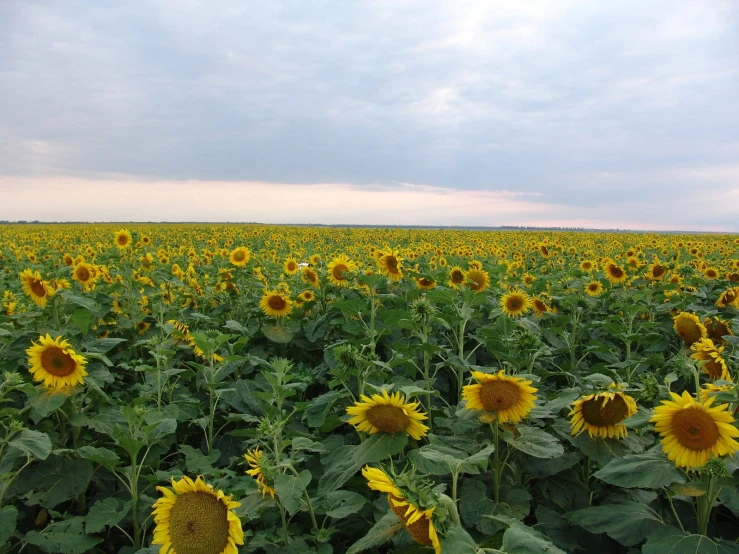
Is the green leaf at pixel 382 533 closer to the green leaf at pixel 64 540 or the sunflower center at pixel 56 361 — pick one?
the green leaf at pixel 64 540

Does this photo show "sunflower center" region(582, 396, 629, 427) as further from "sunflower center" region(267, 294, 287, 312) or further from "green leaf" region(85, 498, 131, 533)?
"sunflower center" region(267, 294, 287, 312)

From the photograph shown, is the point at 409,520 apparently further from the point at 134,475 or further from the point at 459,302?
the point at 459,302

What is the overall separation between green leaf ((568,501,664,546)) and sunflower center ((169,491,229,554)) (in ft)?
4.50

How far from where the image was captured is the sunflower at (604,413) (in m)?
2.08

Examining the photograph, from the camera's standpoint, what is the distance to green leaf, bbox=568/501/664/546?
197 centimetres

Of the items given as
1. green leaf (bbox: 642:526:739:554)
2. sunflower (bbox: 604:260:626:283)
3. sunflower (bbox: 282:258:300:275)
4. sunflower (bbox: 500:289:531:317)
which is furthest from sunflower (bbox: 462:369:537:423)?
sunflower (bbox: 604:260:626:283)

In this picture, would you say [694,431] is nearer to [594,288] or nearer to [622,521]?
[622,521]

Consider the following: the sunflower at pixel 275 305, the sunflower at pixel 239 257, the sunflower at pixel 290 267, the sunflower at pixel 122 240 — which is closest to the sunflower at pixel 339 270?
the sunflower at pixel 275 305

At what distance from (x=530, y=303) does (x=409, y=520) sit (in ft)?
13.7

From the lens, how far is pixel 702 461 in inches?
69.9

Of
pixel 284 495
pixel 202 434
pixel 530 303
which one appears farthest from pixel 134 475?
pixel 530 303

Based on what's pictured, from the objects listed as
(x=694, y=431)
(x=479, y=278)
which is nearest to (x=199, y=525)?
(x=694, y=431)

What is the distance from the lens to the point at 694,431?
1.77 m

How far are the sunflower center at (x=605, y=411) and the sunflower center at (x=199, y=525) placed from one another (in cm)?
151
